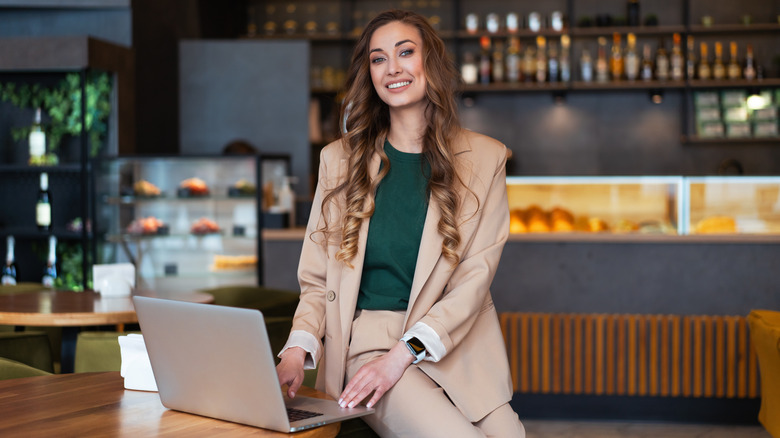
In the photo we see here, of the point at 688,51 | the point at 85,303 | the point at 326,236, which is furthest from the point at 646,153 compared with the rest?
the point at 326,236

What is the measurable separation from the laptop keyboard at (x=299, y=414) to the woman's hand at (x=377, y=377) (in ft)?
0.28

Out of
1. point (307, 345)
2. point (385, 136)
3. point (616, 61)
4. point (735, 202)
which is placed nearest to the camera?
point (307, 345)

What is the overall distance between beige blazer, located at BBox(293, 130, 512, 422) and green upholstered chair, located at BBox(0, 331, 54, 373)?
1.80 meters

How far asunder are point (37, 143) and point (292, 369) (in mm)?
4389

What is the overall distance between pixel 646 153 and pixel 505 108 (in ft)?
4.23

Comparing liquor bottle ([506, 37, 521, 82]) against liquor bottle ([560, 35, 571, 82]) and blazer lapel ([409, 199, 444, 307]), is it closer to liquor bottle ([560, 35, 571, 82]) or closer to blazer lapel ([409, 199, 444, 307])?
liquor bottle ([560, 35, 571, 82])

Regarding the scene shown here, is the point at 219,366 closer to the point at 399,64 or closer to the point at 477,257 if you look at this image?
the point at 477,257

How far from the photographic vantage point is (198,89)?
6383mm

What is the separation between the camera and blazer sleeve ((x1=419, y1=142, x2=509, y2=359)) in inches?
65.3

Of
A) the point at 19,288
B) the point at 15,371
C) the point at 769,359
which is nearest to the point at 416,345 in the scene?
the point at 15,371

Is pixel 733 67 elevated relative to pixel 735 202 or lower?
elevated

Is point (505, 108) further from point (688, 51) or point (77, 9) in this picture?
point (77, 9)

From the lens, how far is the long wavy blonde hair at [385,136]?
1.74m

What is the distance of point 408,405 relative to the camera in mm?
1537
